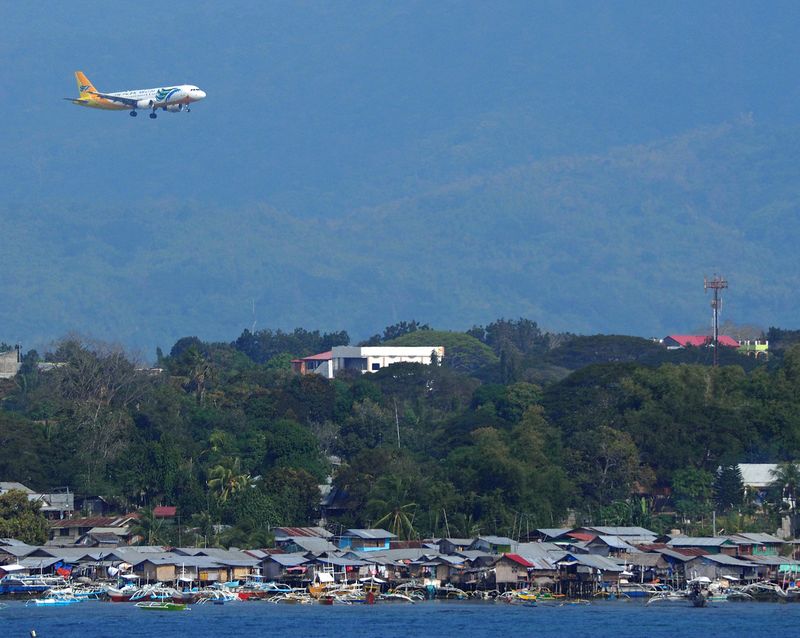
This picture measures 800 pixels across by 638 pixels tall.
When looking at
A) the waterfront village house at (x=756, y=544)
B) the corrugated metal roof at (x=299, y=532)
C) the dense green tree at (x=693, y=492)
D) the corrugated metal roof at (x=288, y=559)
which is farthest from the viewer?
the dense green tree at (x=693, y=492)

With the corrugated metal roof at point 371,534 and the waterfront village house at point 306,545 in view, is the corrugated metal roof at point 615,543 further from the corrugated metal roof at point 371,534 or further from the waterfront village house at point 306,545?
the waterfront village house at point 306,545

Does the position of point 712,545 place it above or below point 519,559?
above

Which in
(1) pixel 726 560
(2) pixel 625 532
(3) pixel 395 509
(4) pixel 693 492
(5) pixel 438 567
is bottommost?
(5) pixel 438 567

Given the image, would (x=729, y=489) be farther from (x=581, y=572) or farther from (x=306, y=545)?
(x=306, y=545)

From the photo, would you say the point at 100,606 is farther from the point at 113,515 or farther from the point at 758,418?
the point at 758,418

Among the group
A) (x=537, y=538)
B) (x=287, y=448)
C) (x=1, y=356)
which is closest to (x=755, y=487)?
(x=537, y=538)

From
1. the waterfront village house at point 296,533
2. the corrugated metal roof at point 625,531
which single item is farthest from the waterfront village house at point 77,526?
the corrugated metal roof at point 625,531

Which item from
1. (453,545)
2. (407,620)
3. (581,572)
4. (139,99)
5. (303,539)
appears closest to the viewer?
(407,620)

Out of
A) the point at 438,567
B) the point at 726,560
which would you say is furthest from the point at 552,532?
the point at 726,560
